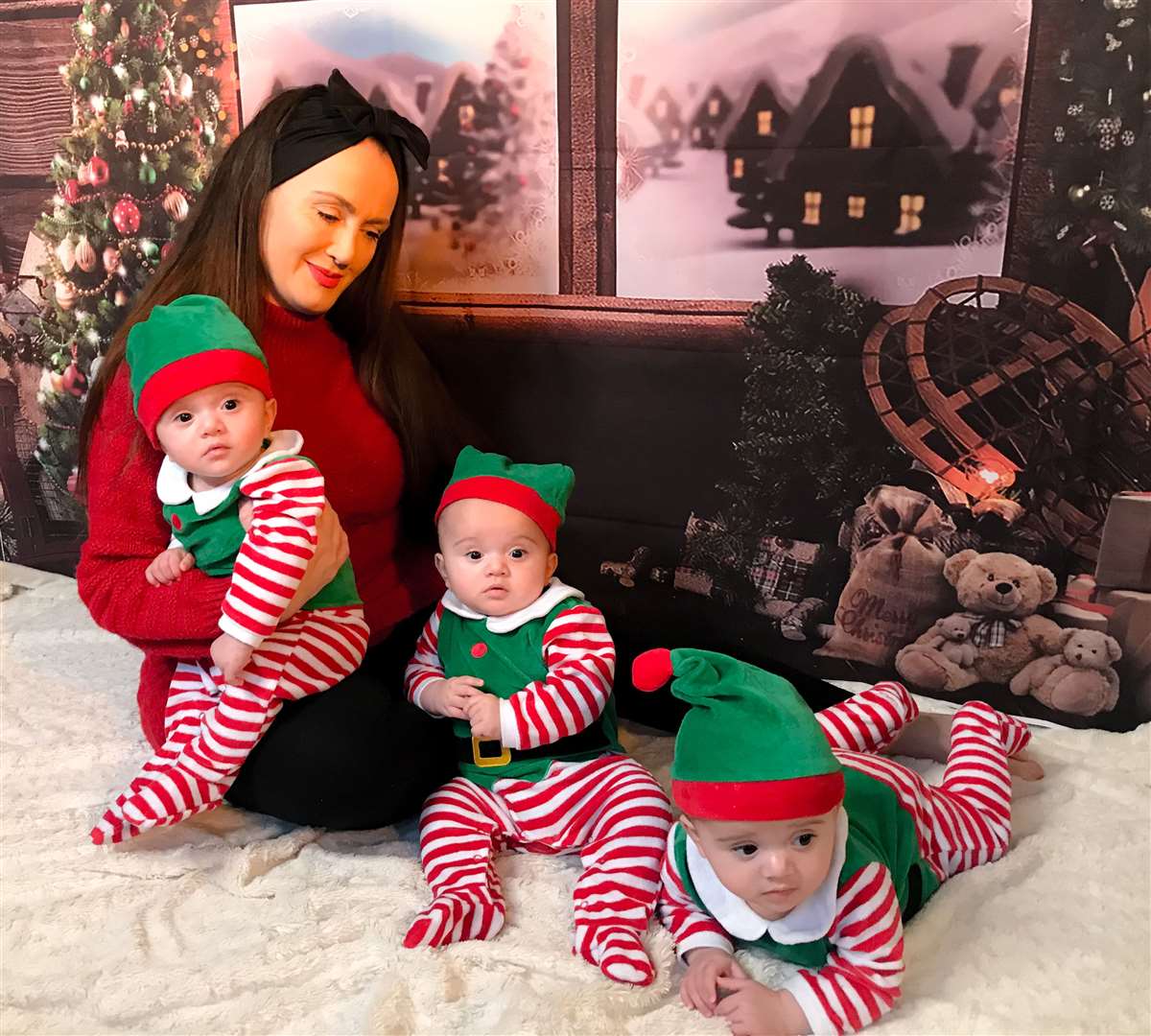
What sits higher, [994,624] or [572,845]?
[994,624]

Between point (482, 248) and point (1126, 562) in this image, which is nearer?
point (1126, 562)

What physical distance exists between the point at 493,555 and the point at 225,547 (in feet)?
1.11

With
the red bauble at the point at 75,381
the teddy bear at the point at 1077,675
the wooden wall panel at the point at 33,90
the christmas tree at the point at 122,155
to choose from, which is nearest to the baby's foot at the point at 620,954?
the teddy bear at the point at 1077,675

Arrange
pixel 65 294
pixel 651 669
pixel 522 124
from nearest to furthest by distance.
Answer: pixel 651 669
pixel 522 124
pixel 65 294

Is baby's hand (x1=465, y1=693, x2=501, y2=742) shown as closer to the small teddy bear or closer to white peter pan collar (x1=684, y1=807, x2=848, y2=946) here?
white peter pan collar (x1=684, y1=807, x2=848, y2=946)

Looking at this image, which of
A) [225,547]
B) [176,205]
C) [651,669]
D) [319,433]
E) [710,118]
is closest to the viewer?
[651,669]

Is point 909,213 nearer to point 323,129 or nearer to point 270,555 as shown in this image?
point 323,129

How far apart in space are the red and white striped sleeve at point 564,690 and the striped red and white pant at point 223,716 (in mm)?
250

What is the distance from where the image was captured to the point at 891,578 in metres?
1.79

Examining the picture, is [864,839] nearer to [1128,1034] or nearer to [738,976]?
[738,976]

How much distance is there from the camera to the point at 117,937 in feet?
4.16

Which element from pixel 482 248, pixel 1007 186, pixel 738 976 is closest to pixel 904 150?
pixel 1007 186

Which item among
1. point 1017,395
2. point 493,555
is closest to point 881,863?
point 493,555

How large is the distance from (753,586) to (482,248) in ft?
2.48
